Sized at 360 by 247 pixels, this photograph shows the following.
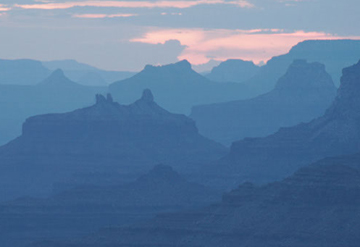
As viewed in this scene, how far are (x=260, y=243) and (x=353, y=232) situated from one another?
1249 cm

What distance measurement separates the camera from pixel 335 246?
19212 cm

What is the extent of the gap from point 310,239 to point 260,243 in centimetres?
716

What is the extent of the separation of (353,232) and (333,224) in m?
3.85

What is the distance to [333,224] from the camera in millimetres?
198750

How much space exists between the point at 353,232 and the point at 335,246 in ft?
15.6

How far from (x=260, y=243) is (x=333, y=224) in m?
9.85

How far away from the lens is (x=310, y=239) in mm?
196250

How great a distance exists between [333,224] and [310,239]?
4.44m

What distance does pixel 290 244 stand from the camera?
19625 centimetres

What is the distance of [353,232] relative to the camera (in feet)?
642

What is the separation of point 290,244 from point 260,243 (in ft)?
16.4
